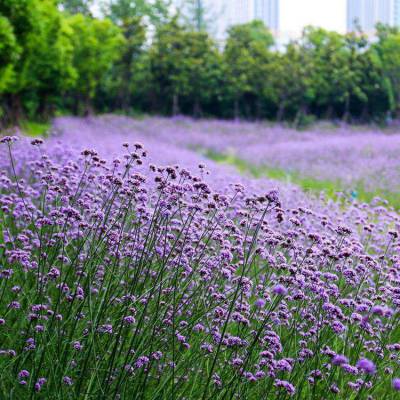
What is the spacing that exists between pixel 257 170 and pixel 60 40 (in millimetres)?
11881

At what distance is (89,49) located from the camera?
3100 cm

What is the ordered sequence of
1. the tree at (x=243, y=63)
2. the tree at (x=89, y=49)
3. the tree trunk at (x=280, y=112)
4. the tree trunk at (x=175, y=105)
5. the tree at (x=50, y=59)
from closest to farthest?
the tree at (x=50, y=59) → the tree at (x=89, y=49) → the tree trunk at (x=280, y=112) → the tree at (x=243, y=63) → the tree trunk at (x=175, y=105)

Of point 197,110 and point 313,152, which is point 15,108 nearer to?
point 313,152

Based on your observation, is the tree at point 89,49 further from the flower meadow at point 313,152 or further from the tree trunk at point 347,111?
the tree trunk at point 347,111

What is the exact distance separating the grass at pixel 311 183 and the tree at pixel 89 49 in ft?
48.7

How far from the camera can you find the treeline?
3394 centimetres

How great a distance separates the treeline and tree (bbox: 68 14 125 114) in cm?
6

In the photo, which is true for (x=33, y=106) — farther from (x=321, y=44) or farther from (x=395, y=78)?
(x=395, y=78)

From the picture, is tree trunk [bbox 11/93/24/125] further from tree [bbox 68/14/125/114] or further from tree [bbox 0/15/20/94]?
tree [bbox 68/14/125/114]

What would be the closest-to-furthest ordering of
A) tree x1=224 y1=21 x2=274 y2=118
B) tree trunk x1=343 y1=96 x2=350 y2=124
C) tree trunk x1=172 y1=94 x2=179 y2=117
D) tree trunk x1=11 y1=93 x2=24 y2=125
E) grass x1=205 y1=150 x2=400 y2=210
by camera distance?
grass x1=205 y1=150 x2=400 y2=210 < tree trunk x1=11 y1=93 x2=24 y2=125 < tree x1=224 y1=21 x2=274 y2=118 < tree trunk x1=343 y1=96 x2=350 y2=124 < tree trunk x1=172 y1=94 x2=179 y2=117

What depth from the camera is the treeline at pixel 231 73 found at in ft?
111

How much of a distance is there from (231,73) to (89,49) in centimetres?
994

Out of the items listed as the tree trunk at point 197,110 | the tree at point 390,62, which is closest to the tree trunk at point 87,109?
the tree trunk at point 197,110

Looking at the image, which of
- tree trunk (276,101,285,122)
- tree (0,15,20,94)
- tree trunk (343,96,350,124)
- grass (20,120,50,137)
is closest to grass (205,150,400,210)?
grass (20,120,50,137)
